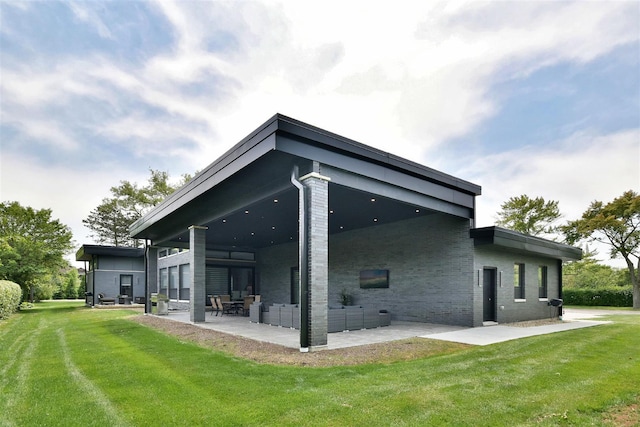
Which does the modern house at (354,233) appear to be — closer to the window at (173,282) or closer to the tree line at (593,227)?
the window at (173,282)

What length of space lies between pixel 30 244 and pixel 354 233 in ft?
67.5

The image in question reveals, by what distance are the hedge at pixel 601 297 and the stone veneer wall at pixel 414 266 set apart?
19969mm

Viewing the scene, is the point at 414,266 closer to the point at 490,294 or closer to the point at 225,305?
the point at 490,294

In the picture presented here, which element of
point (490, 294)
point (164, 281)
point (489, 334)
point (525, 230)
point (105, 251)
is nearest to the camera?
point (489, 334)

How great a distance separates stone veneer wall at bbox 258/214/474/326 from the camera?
12180 mm

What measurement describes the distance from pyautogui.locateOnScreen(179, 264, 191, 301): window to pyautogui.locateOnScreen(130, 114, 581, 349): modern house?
1.97 m

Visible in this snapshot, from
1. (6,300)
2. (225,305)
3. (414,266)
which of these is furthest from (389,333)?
(6,300)

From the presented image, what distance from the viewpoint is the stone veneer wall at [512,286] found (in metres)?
12.3

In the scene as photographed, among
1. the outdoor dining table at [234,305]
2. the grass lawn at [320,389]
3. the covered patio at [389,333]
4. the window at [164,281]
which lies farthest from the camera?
the window at [164,281]

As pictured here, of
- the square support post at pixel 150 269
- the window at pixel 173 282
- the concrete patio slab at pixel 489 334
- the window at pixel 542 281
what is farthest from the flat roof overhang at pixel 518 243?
the window at pixel 173 282

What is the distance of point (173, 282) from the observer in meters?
23.2

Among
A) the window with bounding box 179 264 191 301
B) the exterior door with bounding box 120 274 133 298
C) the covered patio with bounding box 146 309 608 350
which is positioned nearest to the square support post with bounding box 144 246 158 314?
the window with bounding box 179 264 191 301

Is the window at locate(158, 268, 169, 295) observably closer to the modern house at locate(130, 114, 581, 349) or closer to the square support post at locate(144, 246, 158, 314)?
the square support post at locate(144, 246, 158, 314)

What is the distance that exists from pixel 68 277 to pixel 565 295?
47688 mm
